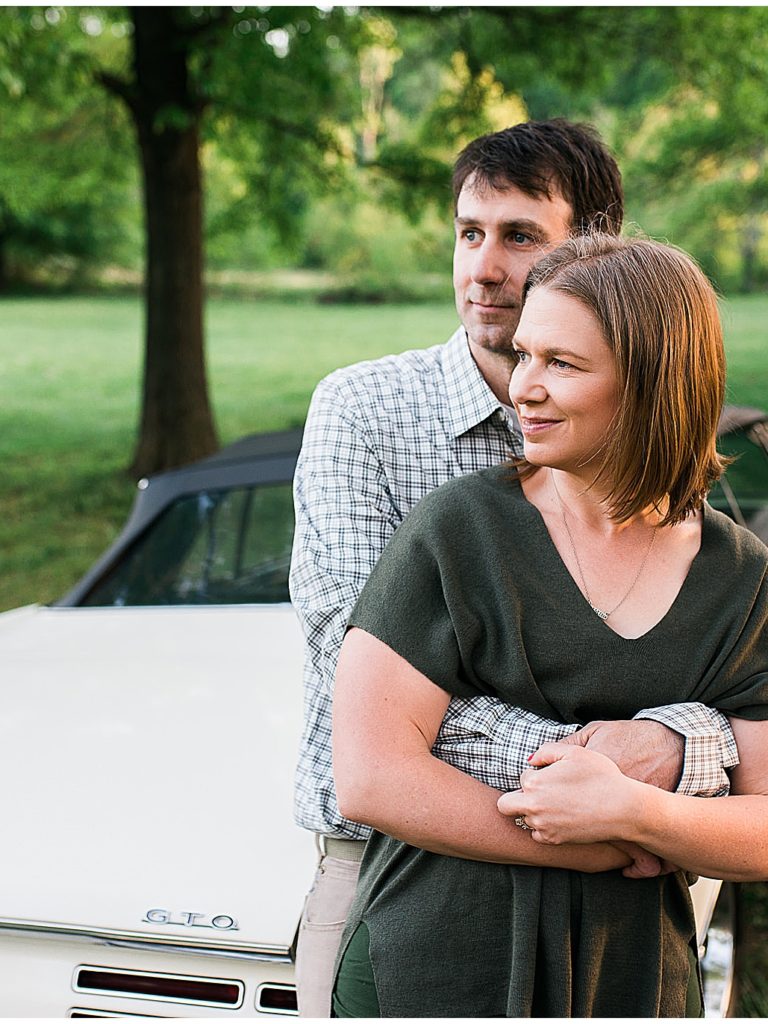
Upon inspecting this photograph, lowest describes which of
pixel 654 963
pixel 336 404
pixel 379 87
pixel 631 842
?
pixel 654 963

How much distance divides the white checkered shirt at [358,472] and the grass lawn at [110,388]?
1.57 ft

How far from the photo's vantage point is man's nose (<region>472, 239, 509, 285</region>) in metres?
2.00

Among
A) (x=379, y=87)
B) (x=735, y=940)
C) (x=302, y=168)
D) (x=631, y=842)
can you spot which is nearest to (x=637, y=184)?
(x=302, y=168)

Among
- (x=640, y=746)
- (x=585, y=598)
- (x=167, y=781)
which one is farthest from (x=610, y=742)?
(x=167, y=781)

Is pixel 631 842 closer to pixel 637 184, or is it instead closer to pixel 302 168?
pixel 302 168

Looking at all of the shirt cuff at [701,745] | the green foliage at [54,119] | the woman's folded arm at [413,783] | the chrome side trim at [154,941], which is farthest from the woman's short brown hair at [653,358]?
the green foliage at [54,119]

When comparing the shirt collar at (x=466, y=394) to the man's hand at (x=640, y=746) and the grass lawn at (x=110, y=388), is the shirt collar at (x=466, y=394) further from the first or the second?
the man's hand at (x=640, y=746)

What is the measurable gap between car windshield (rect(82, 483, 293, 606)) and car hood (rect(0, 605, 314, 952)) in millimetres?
247

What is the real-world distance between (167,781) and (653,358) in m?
1.52

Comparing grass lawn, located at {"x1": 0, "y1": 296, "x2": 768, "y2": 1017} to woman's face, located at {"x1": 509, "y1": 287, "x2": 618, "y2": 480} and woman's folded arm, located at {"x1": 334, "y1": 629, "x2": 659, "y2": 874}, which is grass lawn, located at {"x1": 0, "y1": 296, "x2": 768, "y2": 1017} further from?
woman's folded arm, located at {"x1": 334, "y1": 629, "x2": 659, "y2": 874}

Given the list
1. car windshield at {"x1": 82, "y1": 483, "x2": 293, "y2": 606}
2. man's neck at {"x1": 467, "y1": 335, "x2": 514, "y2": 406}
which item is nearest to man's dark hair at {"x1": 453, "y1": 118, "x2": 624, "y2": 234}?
man's neck at {"x1": 467, "y1": 335, "x2": 514, "y2": 406}

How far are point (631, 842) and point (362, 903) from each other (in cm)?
41

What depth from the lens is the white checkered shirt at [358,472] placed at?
6.18ft

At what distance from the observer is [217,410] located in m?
18.0
